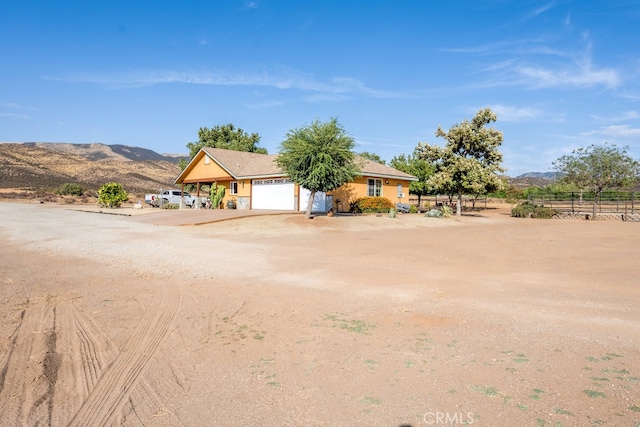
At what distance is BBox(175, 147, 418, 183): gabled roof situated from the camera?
107 feet

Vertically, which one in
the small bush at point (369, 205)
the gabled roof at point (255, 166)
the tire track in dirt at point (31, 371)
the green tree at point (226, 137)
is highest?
the green tree at point (226, 137)

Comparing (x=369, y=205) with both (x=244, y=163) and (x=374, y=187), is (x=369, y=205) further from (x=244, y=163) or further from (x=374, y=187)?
(x=244, y=163)

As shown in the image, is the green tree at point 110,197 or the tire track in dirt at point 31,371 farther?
the green tree at point 110,197

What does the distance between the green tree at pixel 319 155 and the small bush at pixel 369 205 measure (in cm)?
689

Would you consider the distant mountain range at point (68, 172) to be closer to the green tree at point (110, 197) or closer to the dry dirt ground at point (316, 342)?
the green tree at point (110, 197)

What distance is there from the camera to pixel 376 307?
23.2 ft

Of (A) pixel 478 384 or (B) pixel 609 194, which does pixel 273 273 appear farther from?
(B) pixel 609 194

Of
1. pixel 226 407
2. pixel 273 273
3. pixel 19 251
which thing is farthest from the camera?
pixel 19 251

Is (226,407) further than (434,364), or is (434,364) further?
(434,364)

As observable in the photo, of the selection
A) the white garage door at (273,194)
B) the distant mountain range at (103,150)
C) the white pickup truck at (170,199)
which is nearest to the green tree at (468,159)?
the white garage door at (273,194)

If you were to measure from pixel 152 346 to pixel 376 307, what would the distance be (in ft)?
11.5

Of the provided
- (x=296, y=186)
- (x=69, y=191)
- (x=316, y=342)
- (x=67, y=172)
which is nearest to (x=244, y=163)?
(x=296, y=186)

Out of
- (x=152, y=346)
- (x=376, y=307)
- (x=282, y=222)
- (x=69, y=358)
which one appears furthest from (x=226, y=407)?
(x=282, y=222)

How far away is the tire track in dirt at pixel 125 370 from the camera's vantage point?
3771 millimetres
